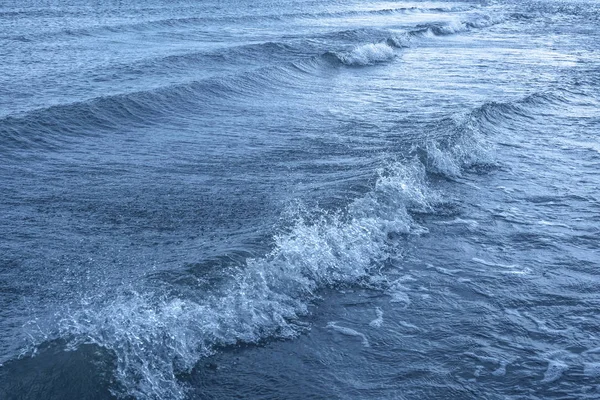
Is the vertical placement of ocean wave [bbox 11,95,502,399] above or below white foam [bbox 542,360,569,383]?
above

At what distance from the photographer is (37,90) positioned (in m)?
19.4

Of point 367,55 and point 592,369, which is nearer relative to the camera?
point 592,369

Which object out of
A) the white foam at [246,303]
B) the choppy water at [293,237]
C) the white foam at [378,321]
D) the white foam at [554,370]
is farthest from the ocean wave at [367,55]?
the white foam at [554,370]

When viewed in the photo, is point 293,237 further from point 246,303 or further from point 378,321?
point 378,321

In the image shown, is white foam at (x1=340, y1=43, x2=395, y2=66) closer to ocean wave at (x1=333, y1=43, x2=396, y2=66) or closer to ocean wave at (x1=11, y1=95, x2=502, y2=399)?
ocean wave at (x1=333, y1=43, x2=396, y2=66)

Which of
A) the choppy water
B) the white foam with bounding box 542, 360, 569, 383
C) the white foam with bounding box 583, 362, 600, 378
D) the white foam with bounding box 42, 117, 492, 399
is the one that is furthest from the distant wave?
the white foam with bounding box 583, 362, 600, 378

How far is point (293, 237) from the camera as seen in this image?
9.41 m

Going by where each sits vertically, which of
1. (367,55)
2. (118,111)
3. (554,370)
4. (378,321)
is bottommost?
(554,370)

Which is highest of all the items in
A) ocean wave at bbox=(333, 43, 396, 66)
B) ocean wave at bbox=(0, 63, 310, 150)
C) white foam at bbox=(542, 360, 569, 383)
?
ocean wave at bbox=(333, 43, 396, 66)

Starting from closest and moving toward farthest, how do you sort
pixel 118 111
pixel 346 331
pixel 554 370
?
pixel 554 370 < pixel 346 331 < pixel 118 111

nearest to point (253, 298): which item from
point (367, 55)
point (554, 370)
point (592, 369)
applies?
point (554, 370)

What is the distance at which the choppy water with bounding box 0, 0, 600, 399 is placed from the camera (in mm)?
6871

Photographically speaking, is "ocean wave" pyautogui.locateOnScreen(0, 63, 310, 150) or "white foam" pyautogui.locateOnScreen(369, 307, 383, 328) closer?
"white foam" pyautogui.locateOnScreen(369, 307, 383, 328)

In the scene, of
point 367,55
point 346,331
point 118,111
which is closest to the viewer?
point 346,331
